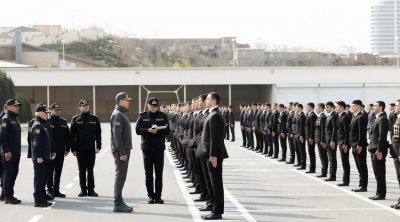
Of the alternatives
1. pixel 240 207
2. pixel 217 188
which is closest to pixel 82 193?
pixel 240 207

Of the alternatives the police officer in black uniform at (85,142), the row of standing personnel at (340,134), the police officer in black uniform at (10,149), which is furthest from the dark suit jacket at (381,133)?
the police officer in black uniform at (10,149)

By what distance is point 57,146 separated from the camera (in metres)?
15.3

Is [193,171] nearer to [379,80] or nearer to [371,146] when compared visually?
[371,146]

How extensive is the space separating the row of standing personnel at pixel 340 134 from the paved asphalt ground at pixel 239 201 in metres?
0.50

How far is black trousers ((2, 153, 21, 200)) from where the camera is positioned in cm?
1386

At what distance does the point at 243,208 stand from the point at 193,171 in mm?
3107

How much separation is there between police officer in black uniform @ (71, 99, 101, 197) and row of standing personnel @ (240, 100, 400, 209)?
17.5ft

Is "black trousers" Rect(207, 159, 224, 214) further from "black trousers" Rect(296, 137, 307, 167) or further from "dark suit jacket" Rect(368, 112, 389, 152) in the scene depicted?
"black trousers" Rect(296, 137, 307, 167)

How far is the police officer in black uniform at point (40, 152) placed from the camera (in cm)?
1341

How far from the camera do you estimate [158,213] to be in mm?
12422

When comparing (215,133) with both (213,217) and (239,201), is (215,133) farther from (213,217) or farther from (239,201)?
(239,201)

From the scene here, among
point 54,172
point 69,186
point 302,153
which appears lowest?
point 69,186

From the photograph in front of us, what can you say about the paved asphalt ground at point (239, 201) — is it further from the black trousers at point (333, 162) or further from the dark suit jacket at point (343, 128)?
the dark suit jacket at point (343, 128)

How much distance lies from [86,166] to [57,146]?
2.38 ft
